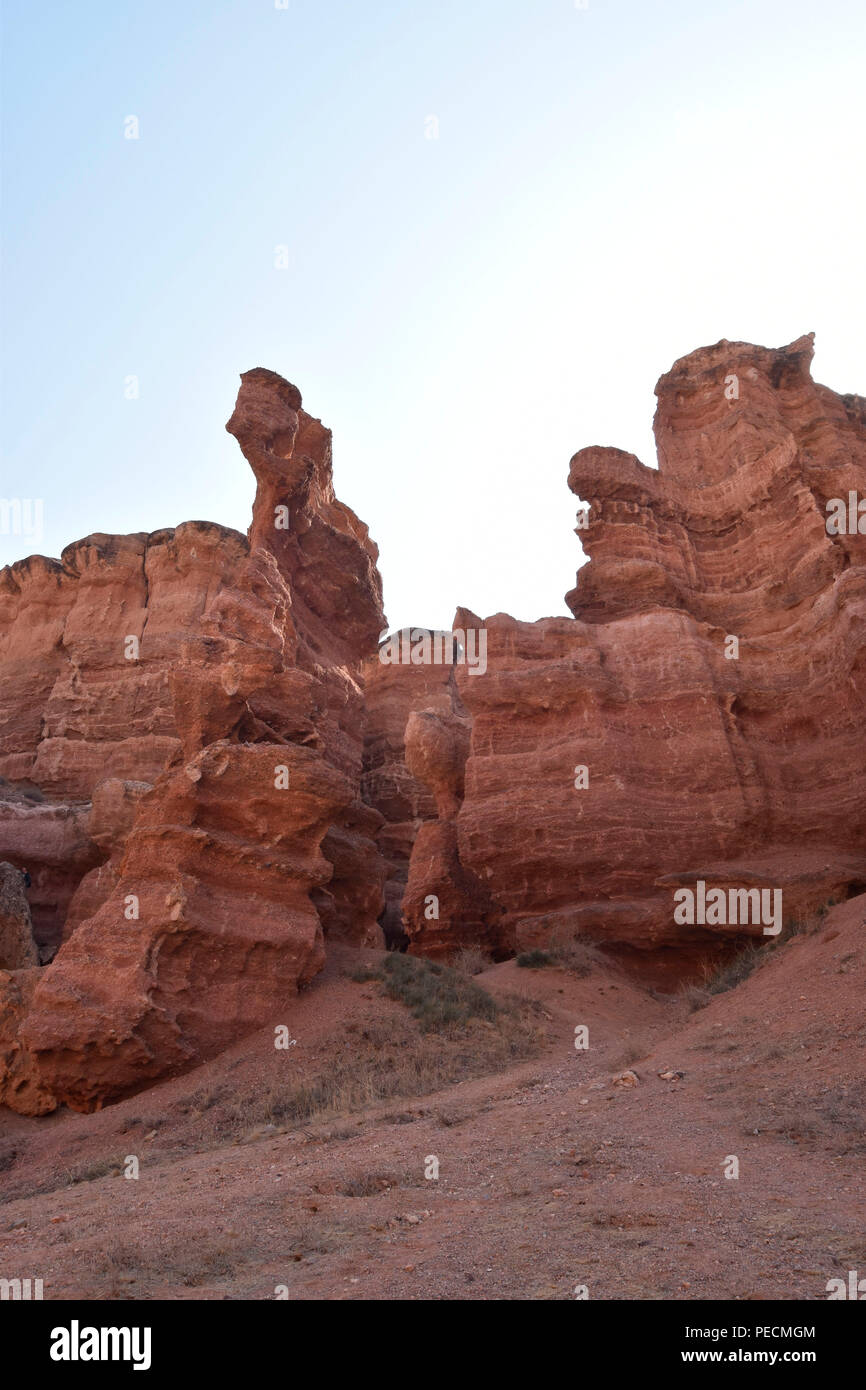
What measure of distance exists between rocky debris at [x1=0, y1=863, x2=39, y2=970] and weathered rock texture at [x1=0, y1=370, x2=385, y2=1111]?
53.5 inches

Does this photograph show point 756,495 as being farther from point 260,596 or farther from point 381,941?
point 381,941

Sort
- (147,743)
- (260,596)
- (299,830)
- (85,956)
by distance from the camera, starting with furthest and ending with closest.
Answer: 1. (147,743)
2. (260,596)
3. (299,830)
4. (85,956)

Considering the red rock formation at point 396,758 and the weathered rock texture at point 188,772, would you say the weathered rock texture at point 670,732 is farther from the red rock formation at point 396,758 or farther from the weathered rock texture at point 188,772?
Answer: the red rock formation at point 396,758

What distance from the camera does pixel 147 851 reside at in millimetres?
14219

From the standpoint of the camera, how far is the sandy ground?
4820 millimetres

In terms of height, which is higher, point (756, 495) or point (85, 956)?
point (756, 495)

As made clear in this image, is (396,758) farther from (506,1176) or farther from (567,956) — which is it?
(506,1176)

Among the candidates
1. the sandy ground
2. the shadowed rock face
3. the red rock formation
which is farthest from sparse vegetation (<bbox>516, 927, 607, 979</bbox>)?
the red rock formation

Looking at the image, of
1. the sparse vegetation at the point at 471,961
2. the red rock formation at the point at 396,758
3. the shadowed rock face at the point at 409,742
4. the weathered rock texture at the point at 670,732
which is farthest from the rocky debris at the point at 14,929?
the red rock formation at the point at 396,758

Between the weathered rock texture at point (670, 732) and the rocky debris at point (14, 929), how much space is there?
30.4 ft

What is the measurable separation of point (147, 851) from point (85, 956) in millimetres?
1816

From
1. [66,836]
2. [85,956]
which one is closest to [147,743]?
[66,836]

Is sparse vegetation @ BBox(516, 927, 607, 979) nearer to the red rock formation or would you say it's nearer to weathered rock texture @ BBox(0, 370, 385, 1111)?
weathered rock texture @ BBox(0, 370, 385, 1111)

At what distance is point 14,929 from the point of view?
1619 centimetres
